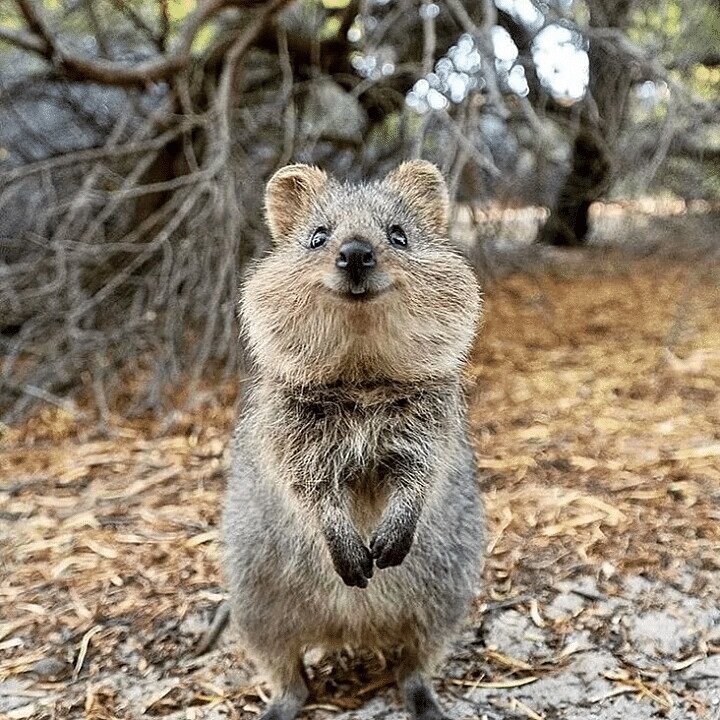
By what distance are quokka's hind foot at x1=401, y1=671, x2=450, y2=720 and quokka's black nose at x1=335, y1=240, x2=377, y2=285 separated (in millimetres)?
1370

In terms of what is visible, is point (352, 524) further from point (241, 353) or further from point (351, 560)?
point (241, 353)

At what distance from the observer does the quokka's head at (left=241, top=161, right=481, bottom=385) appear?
2.32 meters

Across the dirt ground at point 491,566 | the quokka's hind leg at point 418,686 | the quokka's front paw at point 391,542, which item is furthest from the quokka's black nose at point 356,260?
the dirt ground at point 491,566

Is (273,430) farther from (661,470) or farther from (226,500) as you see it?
(661,470)

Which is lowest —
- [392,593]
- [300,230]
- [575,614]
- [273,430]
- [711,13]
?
[575,614]

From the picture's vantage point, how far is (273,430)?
8.50 ft

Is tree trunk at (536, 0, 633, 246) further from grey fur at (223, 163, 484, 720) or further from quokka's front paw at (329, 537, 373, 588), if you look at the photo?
quokka's front paw at (329, 537, 373, 588)

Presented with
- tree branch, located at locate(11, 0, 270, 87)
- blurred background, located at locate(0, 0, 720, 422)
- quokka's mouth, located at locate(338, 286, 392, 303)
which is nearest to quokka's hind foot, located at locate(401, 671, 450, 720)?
quokka's mouth, located at locate(338, 286, 392, 303)

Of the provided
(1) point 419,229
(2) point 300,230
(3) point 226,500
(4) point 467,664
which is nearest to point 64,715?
(3) point 226,500

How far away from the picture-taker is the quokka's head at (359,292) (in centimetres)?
232

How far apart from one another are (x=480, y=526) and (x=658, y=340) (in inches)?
157

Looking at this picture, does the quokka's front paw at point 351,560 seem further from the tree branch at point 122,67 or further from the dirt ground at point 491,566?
the tree branch at point 122,67

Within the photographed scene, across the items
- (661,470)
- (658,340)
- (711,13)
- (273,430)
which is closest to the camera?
(273,430)

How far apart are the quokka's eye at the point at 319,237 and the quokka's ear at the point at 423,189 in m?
0.32
